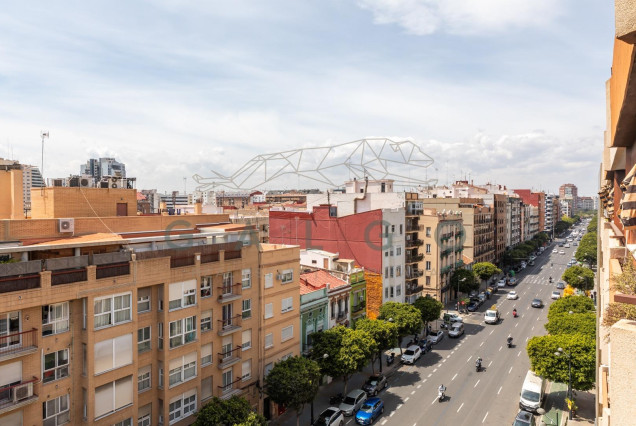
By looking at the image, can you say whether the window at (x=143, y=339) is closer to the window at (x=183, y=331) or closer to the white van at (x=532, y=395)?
→ the window at (x=183, y=331)

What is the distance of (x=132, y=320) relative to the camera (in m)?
22.7

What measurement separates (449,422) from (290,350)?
13309 mm

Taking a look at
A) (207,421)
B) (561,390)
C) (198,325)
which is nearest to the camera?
(207,421)

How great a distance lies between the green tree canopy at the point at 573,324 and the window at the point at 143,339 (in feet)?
122

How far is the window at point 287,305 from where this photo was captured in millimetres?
34766

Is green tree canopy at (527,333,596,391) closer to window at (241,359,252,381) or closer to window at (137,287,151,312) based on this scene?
window at (241,359,252,381)

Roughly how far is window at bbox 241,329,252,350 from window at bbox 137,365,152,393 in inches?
293

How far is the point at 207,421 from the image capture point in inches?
942

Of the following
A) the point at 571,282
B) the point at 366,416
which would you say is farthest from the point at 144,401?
the point at 571,282

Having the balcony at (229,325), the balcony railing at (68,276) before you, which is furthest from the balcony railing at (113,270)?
the balcony at (229,325)

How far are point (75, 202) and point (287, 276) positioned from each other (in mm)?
15916

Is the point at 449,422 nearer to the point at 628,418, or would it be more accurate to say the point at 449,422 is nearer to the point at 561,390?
the point at 561,390

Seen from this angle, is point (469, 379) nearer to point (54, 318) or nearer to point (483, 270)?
point (54, 318)

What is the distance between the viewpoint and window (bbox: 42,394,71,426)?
1986 cm
